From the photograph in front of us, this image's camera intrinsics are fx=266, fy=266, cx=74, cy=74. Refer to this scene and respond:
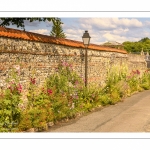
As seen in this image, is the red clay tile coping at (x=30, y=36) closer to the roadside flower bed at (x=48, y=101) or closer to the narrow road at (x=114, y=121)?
the roadside flower bed at (x=48, y=101)

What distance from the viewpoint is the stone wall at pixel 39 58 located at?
8.19 meters

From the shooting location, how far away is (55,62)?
35.5 ft

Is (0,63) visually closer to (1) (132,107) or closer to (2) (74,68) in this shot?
(2) (74,68)

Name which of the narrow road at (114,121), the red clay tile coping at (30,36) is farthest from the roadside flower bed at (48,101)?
the red clay tile coping at (30,36)

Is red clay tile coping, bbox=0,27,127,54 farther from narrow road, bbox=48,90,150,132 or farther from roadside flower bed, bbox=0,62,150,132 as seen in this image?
narrow road, bbox=48,90,150,132

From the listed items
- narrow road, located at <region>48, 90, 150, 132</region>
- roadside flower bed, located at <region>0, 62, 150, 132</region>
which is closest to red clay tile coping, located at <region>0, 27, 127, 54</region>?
roadside flower bed, located at <region>0, 62, 150, 132</region>

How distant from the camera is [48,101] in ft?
30.4

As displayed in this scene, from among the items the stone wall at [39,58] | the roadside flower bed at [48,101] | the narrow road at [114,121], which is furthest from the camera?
the narrow road at [114,121]

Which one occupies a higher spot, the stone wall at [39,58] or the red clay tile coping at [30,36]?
the red clay tile coping at [30,36]

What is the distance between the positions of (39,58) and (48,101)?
1.65m

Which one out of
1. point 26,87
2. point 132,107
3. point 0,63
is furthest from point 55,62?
point 132,107

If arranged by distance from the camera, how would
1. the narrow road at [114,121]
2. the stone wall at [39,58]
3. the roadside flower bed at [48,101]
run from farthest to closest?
the narrow road at [114,121] < the stone wall at [39,58] < the roadside flower bed at [48,101]

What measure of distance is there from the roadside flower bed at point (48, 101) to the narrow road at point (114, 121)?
18.1 inches

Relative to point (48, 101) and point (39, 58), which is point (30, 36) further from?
point (48, 101)
